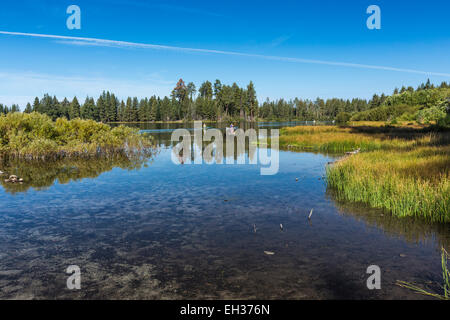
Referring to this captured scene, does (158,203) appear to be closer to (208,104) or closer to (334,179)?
(334,179)

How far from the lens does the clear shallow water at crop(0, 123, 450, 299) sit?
6.84 meters

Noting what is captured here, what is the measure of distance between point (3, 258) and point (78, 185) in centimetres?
930

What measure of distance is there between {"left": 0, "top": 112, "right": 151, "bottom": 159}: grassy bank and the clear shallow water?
11668mm

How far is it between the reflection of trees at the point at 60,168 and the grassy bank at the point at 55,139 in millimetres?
1400

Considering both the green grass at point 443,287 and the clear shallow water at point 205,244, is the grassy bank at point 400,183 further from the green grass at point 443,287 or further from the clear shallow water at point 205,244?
the green grass at point 443,287

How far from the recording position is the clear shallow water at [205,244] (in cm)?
684

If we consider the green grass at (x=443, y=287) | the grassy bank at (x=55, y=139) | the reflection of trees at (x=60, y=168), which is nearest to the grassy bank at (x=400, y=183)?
the green grass at (x=443, y=287)

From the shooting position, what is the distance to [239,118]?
154250 millimetres

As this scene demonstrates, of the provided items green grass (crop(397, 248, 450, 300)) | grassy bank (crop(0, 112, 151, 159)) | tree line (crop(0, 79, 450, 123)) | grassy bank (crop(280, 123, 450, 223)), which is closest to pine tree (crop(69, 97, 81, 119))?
tree line (crop(0, 79, 450, 123))

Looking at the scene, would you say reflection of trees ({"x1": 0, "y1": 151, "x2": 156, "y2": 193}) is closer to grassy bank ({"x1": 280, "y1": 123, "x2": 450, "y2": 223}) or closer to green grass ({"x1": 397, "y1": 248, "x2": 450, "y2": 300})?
grassy bank ({"x1": 280, "y1": 123, "x2": 450, "y2": 223})

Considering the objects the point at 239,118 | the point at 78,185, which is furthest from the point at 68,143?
the point at 239,118

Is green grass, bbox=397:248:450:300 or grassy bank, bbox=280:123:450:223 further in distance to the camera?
grassy bank, bbox=280:123:450:223

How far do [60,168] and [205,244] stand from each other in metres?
17.7
